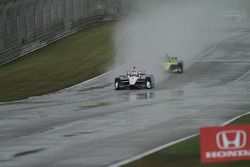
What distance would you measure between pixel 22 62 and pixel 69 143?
37944mm

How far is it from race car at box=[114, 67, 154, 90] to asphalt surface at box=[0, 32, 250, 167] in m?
0.57

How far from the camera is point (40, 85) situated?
4247 cm

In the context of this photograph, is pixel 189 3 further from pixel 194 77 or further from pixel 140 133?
pixel 140 133

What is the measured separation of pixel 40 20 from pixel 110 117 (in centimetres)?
3919

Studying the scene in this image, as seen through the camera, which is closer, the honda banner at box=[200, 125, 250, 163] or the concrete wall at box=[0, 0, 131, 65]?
the honda banner at box=[200, 125, 250, 163]

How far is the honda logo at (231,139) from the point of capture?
1195 centimetres

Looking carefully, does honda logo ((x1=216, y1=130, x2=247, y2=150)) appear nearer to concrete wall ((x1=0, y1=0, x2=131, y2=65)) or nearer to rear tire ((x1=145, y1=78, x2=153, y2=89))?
rear tire ((x1=145, y1=78, x2=153, y2=89))

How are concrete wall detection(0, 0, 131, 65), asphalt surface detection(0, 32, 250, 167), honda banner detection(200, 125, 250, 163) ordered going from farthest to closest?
1. concrete wall detection(0, 0, 131, 65)
2. asphalt surface detection(0, 32, 250, 167)
3. honda banner detection(200, 125, 250, 163)

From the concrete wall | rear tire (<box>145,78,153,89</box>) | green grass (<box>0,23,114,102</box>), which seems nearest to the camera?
rear tire (<box>145,78,153,89</box>)

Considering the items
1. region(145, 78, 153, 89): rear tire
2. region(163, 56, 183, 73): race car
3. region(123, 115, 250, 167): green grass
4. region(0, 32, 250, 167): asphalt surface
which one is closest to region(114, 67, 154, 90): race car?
region(145, 78, 153, 89): rear tire

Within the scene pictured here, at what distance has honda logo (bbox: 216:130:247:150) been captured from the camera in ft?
39.2


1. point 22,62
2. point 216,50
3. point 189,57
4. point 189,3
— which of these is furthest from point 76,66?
point 189,3

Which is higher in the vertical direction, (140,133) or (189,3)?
(189,3)

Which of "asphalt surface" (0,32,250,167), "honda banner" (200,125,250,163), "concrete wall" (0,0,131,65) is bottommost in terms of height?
"asphalt surface" (0,32,250,167)
